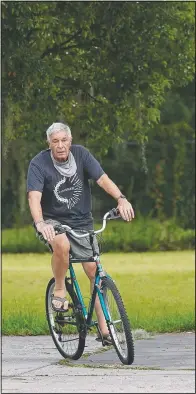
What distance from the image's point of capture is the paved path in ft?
29.0

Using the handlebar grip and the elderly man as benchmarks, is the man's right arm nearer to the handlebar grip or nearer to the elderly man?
the elderly man

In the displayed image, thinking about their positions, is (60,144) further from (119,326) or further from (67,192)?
(119,326)

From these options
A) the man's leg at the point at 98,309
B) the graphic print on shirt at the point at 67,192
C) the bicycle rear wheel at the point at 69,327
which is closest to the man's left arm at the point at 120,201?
the graphic print on shirt at the point at 67,192

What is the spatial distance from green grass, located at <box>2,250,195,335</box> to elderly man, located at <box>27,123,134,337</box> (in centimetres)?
368

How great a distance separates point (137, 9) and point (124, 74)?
125 centimetres

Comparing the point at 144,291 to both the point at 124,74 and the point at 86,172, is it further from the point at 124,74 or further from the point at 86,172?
the point at 86,172

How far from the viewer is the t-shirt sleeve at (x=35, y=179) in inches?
386

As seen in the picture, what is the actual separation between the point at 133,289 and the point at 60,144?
13.2 meters

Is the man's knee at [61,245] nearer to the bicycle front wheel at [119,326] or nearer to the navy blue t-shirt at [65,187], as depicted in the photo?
the navy blue t-shirt at [65,187]

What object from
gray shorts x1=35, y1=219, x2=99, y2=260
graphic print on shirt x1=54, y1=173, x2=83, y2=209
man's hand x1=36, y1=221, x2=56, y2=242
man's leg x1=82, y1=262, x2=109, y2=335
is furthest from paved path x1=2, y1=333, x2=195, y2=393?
graphic print on shirt x1=54, y1=173, x2=83, y2=209

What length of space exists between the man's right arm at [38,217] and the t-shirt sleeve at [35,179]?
0.03 m

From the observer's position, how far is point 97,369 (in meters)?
9.93

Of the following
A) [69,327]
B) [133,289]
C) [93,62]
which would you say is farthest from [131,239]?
[69,327]

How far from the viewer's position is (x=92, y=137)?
70.1ft
